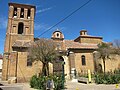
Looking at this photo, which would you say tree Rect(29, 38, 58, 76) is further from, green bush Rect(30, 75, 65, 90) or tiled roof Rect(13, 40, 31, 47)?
green bush Rect(30, 75, 65, 90)

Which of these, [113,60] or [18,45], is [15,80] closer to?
[18,45]

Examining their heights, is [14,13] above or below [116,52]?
above

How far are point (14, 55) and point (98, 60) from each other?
17.9m

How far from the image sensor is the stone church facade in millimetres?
26062

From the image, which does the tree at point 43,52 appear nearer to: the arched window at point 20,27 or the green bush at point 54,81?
the green bush at point 54,81

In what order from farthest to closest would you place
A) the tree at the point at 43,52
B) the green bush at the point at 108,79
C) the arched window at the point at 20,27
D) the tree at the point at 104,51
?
the arched window at the point at 20,27, the tree at the point at 104,51, the tree at the point at 43,52, the green bush at the point at 108,79

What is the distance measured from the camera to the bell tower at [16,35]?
2599 centimetres

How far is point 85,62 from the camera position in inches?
1171

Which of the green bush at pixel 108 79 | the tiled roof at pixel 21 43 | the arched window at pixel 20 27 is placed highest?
the arched window at pixel 20 27

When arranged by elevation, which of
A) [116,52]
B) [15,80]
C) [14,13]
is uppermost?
[14,13]

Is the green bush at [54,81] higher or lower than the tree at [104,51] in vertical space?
lower

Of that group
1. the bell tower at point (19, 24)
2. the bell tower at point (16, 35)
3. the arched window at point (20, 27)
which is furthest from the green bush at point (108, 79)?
the arched window at point (20, 27)

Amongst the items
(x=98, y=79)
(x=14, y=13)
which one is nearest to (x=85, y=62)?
(x=98, y=79)

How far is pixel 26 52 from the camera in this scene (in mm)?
26984
